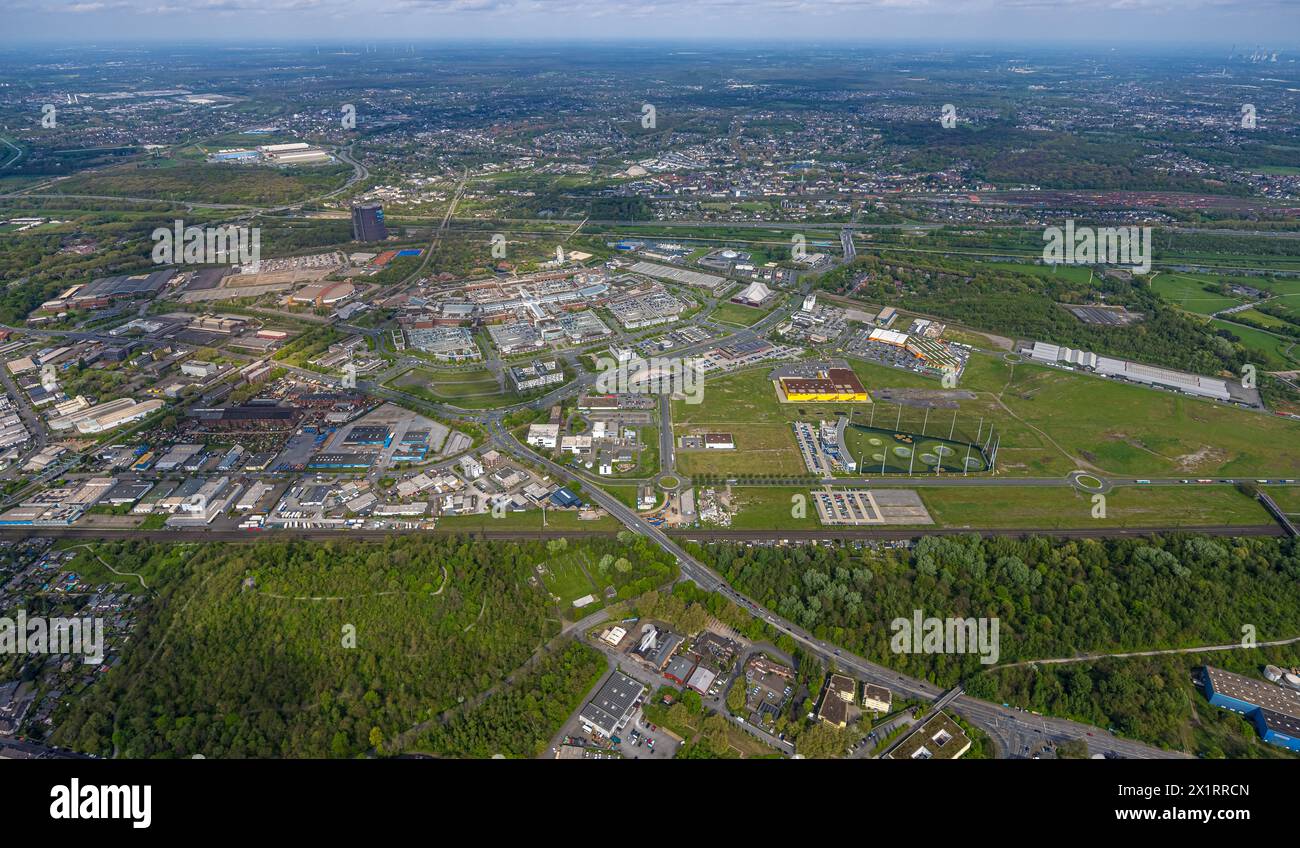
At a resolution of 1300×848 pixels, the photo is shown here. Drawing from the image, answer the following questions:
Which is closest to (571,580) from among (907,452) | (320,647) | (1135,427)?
(320,647)

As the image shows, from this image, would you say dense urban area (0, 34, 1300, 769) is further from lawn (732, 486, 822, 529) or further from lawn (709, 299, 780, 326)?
lawn (709, 299, 780, 326)

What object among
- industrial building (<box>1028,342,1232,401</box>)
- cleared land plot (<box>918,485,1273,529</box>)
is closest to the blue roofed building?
cleared land plot (<box>918,485,1273,529</box>)

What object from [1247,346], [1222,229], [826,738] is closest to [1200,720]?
[826,738]

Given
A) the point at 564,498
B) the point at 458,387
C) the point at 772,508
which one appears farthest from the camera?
the point at 458,387

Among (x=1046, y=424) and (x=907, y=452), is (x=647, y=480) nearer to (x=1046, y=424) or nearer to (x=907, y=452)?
(x=907, y=452)

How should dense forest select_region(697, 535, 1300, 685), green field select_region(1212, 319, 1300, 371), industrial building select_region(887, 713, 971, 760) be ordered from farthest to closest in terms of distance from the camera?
1. green field select_region(1212, 319, 1300, 371)
2. dense forest select_region(697, 535, 1300, 685)
3. industrial building select_region(887, 713, 971, 760)

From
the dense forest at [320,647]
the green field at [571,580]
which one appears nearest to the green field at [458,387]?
the dense forest at [320,647]

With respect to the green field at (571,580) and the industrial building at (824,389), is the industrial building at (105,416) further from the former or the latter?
the industrial building at (824,389)
